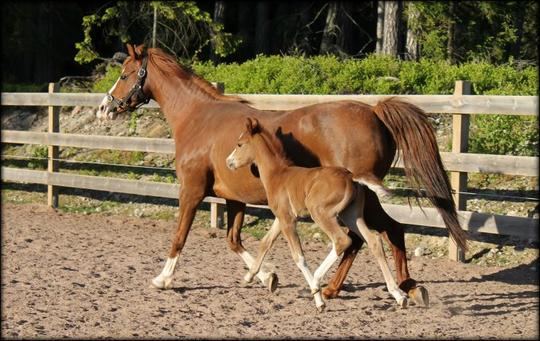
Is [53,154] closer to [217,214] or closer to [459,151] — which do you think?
[217,214]

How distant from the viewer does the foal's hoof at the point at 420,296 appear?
670cm

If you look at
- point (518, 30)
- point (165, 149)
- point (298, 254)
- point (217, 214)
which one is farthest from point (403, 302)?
point (518, 30)

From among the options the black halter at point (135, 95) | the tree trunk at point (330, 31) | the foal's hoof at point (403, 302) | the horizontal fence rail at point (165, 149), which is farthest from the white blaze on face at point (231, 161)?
the tree trunk at point (330, 31)

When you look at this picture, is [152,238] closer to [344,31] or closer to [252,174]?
[252,174]

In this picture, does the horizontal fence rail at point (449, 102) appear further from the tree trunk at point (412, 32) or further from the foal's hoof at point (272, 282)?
the tree trunk at point (412, 32)

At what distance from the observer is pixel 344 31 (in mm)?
20422

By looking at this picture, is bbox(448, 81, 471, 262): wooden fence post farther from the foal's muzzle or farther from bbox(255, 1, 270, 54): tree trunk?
bbox(255, 1, 270, 54): tree trunk

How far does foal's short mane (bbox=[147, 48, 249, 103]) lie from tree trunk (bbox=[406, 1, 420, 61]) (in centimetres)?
726

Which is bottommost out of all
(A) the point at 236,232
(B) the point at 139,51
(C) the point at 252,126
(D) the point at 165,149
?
(A) the point at 236,232

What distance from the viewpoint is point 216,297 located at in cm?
707

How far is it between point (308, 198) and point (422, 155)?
1223 millimetres

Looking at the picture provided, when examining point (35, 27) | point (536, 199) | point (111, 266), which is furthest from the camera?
point (35, 27)

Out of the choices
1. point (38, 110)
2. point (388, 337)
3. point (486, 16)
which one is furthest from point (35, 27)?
point (388, 337)

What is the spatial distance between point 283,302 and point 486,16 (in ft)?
30.9
